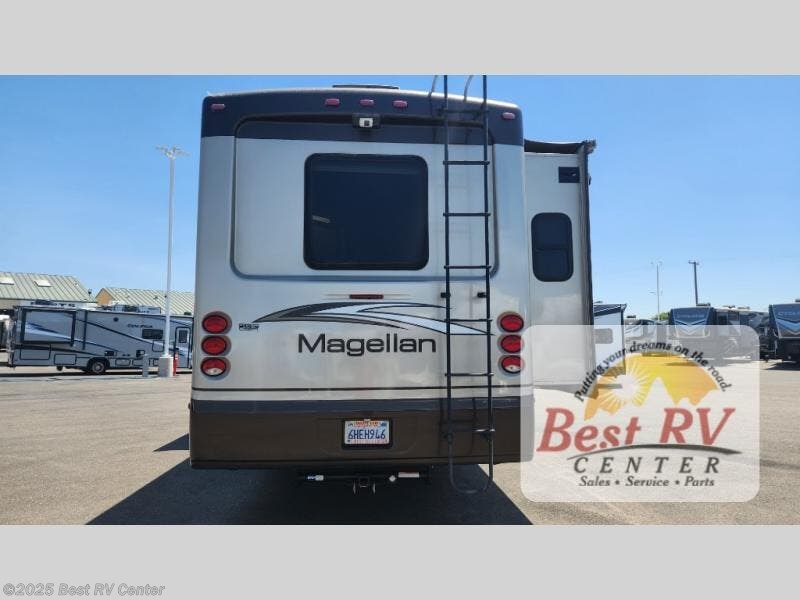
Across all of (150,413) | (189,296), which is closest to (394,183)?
(150,413)

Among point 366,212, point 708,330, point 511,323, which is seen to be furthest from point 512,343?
point 708,330

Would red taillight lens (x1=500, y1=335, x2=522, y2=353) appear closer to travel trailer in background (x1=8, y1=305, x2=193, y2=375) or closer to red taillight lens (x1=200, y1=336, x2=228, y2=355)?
red taillight lens (x1=200, y1=336, x2=228, y2=355)

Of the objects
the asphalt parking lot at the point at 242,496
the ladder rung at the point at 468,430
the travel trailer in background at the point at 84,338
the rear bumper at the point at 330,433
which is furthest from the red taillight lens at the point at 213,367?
the travel trailer in background at the point at 84,338

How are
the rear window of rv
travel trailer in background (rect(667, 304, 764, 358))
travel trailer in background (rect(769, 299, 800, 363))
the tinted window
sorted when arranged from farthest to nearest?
travel trailer in background (rect(667, 304, 764, 358)) → travel trailer in background (rect(769, 299, 800, 363)) → the tinted window → the rear window of rv

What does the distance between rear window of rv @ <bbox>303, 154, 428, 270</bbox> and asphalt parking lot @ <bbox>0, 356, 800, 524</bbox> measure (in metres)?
Answer: 2.20

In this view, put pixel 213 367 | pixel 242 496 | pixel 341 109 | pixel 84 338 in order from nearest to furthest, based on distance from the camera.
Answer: pixel 213 367 → pixel 341 109 → pixel 242 496 → pixel 84 338

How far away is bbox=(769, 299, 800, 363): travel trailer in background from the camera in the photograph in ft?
79.7

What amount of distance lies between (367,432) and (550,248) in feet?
11.0

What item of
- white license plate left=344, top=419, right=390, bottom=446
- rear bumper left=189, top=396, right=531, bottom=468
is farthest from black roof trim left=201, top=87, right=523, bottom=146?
white license plate left=344, top=419, right=390, bottom=446

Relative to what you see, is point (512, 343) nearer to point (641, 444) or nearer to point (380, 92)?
point (380, 92)

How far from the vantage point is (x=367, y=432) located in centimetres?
382

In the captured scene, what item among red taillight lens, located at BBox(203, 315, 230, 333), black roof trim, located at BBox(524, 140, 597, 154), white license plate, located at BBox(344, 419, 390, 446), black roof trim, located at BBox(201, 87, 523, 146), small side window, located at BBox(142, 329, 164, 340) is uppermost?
black roof trim, located at BBox(524, 140, 597, 154)

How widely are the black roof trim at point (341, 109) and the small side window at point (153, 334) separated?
75.2ft

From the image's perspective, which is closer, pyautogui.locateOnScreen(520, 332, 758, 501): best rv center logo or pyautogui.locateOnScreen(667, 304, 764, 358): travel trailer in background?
pyautogui.locateOnScreen(520, 332, 758, 501): best rv center logo
